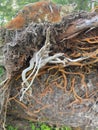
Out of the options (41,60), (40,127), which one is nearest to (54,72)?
(41,60)

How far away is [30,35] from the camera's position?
3857 millimetres

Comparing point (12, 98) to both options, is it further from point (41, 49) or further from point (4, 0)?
point (4, 0)

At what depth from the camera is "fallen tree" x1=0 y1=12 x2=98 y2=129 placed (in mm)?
3883

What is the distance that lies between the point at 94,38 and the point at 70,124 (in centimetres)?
118

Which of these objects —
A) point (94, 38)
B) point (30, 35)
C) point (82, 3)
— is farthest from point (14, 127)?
point (82, 3)

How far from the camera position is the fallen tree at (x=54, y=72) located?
3.88 m

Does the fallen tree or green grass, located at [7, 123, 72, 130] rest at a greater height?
the fallen tree

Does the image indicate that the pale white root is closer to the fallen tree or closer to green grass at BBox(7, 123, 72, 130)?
the fallen tree

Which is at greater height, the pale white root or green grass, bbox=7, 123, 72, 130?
the pale white root

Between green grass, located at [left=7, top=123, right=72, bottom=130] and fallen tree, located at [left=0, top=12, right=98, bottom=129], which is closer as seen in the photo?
fallen tree, located at [left=0, top=12, right=98, bottom=129]

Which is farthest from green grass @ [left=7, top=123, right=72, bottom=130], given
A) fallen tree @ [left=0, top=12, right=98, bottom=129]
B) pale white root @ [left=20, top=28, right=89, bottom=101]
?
pale white root @ [left=20, top=28, right=89, bottom=101]

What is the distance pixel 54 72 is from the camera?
4219 mm

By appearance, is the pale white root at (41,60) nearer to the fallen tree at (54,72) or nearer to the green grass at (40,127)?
the fallen tree at (54,72)

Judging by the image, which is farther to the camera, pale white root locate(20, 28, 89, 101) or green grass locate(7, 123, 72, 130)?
green grass locate(7, 123, 72, 130)
